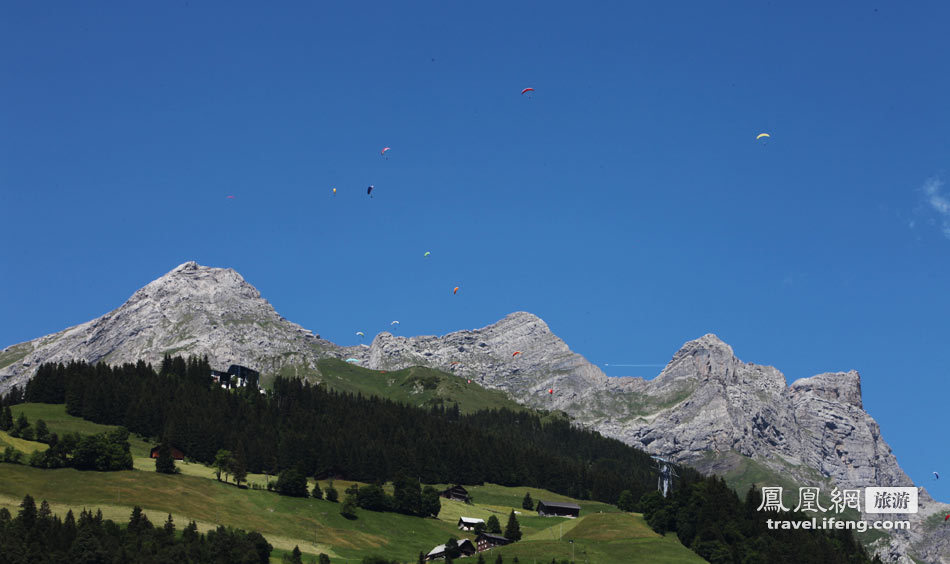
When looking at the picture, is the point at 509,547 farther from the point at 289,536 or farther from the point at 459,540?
the point at 289,536

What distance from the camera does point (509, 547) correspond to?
14862 centimetres

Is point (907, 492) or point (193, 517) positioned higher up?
point (907, 492)

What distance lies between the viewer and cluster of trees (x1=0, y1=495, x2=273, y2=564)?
115 meters

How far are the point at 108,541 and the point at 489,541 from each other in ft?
203

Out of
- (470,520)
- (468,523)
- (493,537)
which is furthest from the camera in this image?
(470,520)

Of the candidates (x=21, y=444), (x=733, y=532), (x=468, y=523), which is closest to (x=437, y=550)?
(x=468, y=523)

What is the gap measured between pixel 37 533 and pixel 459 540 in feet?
215

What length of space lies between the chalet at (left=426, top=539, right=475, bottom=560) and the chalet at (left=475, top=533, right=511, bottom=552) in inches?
214

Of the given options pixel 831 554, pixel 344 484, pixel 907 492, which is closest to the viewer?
pixel 907 492

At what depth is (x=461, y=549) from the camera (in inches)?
5758

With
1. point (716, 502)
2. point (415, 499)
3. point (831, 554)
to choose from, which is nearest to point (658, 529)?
point (716, 502)

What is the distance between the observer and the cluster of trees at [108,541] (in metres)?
115

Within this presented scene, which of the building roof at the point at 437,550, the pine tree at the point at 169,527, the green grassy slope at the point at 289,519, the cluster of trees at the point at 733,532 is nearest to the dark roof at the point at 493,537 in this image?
the green grassy slope at the point at 289,519

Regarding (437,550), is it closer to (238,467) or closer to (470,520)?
(470,520)
